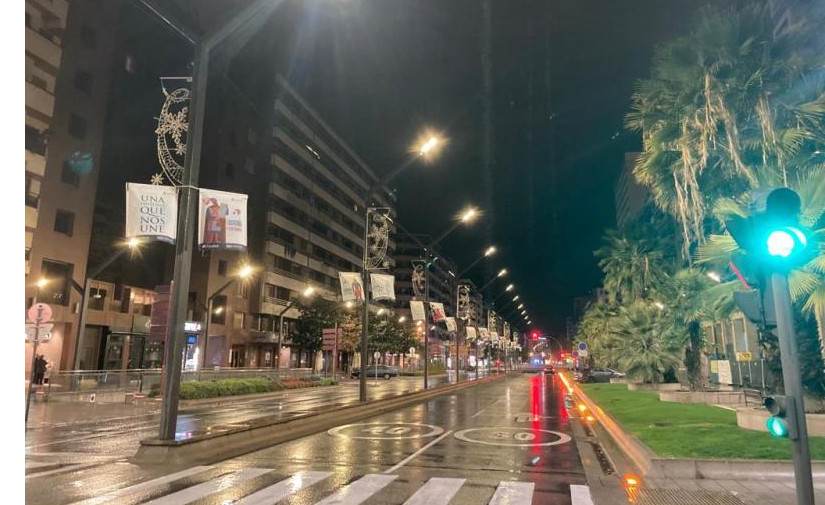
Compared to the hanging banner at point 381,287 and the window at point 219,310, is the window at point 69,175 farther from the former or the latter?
the hanging banner at point 381,287

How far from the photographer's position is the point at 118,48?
1964 inches

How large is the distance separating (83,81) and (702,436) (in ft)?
158

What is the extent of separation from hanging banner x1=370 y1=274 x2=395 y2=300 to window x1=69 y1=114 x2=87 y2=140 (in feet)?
107

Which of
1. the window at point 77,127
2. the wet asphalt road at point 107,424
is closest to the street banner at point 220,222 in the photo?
the wet asphalt road at point 107,424

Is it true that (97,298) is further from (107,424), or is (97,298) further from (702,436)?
(702,436)

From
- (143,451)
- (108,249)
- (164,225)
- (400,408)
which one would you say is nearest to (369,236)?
(400,408)

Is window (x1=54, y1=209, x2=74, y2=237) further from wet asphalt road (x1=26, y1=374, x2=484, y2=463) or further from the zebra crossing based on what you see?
the zebra crossing

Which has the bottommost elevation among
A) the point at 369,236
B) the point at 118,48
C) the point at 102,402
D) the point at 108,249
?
the point at 102,402

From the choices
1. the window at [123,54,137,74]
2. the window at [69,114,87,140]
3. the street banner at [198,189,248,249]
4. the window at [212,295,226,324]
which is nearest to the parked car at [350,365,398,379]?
the window at [212,295,226,324]

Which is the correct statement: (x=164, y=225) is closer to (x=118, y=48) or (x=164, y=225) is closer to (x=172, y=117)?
(x=172, y=117)

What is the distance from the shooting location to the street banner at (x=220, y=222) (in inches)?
460

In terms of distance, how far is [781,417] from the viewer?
5.04 m

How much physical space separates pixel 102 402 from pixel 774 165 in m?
28.6

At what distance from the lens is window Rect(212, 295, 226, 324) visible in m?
58.6
